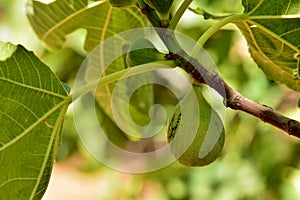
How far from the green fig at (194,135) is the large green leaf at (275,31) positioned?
0.60 feet

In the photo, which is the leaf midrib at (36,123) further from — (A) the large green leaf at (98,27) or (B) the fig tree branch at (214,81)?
(A) the large green leaf at (98,27)

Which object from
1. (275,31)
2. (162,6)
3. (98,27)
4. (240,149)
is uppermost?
(162,6)

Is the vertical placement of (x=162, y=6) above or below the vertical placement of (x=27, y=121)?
above

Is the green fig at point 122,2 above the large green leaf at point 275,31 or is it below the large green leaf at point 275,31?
above

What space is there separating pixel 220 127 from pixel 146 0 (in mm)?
185

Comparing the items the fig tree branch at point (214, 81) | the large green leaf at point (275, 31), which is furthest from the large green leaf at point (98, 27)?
the fig tree branch at point (214, 81)

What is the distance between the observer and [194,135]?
78cm

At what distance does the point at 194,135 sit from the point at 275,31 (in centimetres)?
25

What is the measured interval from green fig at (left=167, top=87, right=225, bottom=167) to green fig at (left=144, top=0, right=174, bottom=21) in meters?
0.12

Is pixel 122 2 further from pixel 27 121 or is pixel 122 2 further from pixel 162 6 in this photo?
pixel 27 121

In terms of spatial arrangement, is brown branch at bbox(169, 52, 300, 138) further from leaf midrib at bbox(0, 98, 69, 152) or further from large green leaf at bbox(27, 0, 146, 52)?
large green leaf at bbox(27, 0, 146, 52)

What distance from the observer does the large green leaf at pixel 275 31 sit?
35.8 inches

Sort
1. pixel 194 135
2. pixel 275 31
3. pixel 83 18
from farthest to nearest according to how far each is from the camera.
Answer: pixel 83 18 < pixel 275 31 < pixel 194 135

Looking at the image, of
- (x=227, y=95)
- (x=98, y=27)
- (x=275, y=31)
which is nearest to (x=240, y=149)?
(x=98, y=27)
